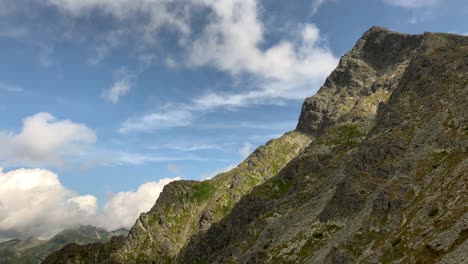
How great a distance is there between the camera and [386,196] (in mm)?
90562

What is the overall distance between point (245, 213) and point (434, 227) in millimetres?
117905

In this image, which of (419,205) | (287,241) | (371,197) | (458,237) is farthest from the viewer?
(287,241)

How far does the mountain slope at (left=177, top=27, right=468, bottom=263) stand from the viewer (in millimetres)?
68000

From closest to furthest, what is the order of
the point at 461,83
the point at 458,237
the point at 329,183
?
1. the point at 458,237
2. the point at 461,83
3. the point at 329,183

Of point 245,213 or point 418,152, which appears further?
point 245,213

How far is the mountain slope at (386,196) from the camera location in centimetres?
6800

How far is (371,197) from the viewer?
10512cm

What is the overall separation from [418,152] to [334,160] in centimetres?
6183

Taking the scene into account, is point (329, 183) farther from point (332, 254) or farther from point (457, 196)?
point (457, 196)

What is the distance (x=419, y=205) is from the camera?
257 feet

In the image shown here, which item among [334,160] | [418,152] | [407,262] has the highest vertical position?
[334,160]

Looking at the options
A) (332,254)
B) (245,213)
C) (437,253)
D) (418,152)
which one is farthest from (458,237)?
(245,213)

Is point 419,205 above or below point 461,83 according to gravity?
below

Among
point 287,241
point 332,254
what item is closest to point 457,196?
point 332,254
